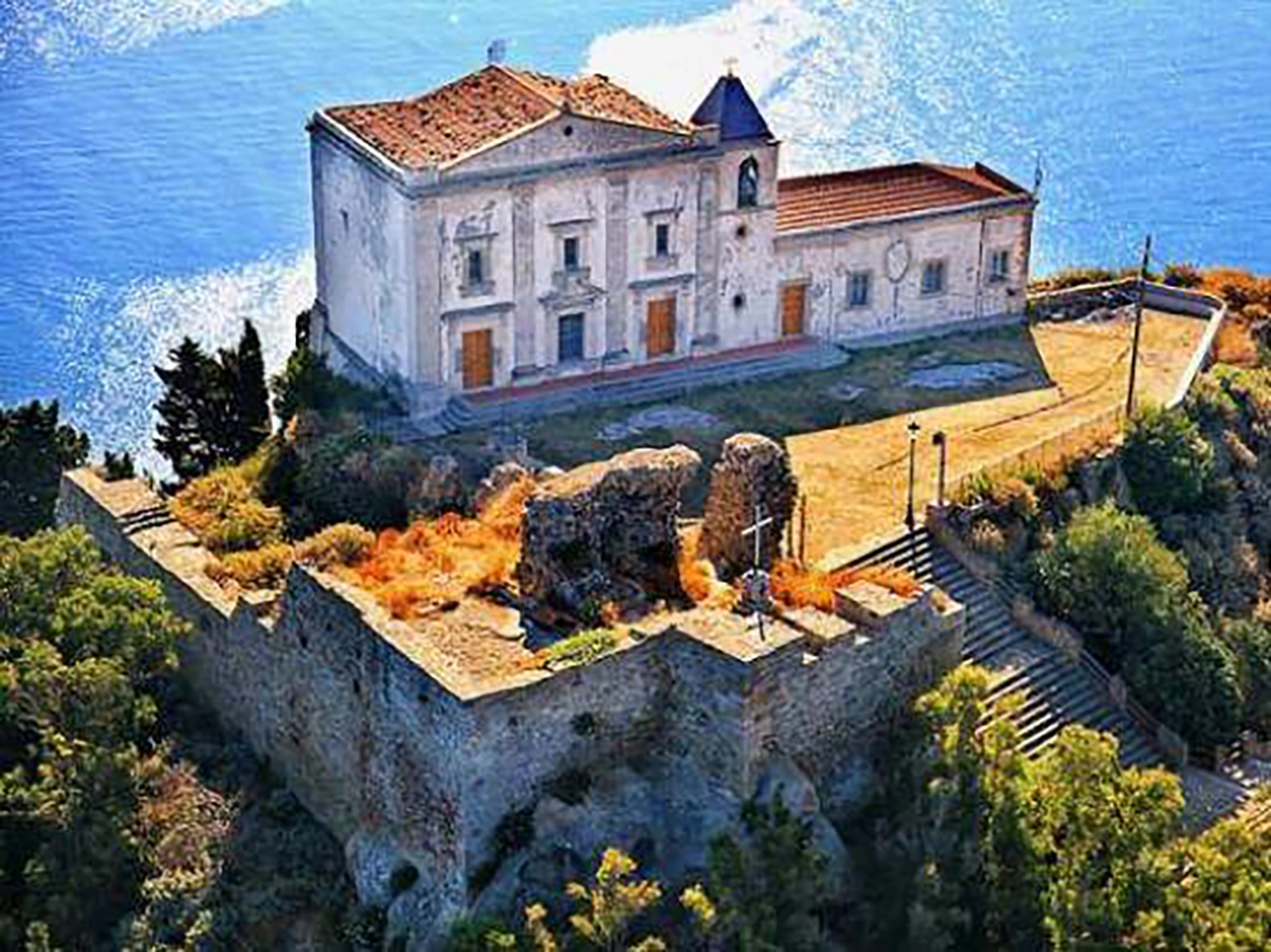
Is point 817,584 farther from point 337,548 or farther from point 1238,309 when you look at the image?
point 1238,309

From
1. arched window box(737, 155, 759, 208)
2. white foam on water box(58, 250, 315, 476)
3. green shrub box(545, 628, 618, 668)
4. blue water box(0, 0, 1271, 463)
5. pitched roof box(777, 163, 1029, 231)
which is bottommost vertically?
white foam on water box(58, 250, 315, 476)

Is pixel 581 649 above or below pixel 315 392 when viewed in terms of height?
above

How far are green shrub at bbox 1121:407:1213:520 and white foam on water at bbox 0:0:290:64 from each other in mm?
60315

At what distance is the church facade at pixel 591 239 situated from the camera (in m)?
46.4

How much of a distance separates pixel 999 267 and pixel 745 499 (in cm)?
1980

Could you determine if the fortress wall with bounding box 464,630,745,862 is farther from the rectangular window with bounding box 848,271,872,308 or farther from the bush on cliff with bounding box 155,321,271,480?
the rectangular window with bounding box 848,271,872,308

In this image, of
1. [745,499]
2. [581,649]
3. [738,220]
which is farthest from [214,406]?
[581,649]

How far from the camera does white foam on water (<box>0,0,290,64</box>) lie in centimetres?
9125

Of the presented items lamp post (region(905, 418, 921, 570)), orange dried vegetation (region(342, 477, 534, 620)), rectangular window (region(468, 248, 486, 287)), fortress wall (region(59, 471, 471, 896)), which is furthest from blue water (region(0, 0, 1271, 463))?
lamp post (region(905, 418, 921, 570))

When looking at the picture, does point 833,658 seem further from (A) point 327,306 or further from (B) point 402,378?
(A) point 327,306

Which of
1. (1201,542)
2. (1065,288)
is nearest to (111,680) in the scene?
(1201,542)

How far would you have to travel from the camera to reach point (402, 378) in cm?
4769

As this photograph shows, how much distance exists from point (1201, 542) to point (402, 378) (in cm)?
1863

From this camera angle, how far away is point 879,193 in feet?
176
